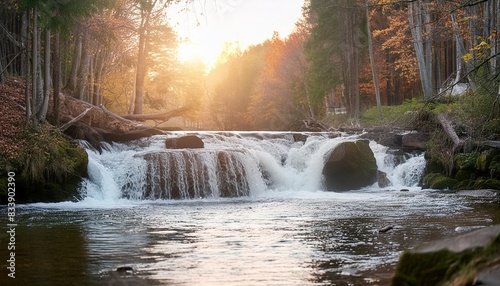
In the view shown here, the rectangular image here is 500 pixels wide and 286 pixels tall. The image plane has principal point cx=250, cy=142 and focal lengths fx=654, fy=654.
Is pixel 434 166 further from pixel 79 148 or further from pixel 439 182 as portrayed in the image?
pixel 79 148

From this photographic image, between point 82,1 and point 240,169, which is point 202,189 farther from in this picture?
point 82,1

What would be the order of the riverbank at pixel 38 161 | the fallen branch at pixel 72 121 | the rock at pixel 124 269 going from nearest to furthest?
1. the rock at pixel 124 269
2. the riverbank at pixel 38 161
3. the fallen branch at pixel 72 121

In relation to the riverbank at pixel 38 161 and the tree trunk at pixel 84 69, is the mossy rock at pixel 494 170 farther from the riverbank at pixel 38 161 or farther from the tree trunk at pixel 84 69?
the tree trunk at pixel 84 69

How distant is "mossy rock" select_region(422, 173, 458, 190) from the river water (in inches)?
33.0

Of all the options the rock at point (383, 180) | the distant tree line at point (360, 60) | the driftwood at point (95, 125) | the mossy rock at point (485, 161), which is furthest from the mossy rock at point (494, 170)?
A: the driftwood at point (95, 125)

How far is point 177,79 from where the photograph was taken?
182 feet

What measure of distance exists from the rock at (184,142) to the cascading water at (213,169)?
1.22 ft

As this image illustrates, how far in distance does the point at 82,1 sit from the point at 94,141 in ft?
17.5

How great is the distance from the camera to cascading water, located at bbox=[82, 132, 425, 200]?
20922 millimetres

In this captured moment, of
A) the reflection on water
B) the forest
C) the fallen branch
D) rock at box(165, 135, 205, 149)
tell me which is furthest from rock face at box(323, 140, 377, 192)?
the fallen branch

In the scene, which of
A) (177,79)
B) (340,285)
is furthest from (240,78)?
(340,285)

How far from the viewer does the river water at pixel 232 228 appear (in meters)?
7.54

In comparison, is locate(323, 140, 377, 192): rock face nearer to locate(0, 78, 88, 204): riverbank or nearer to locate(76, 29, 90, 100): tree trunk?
locate(0, 78, 88, 204): riverbank

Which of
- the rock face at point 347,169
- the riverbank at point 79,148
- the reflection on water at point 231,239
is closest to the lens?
the reflection on water at point 231,239
